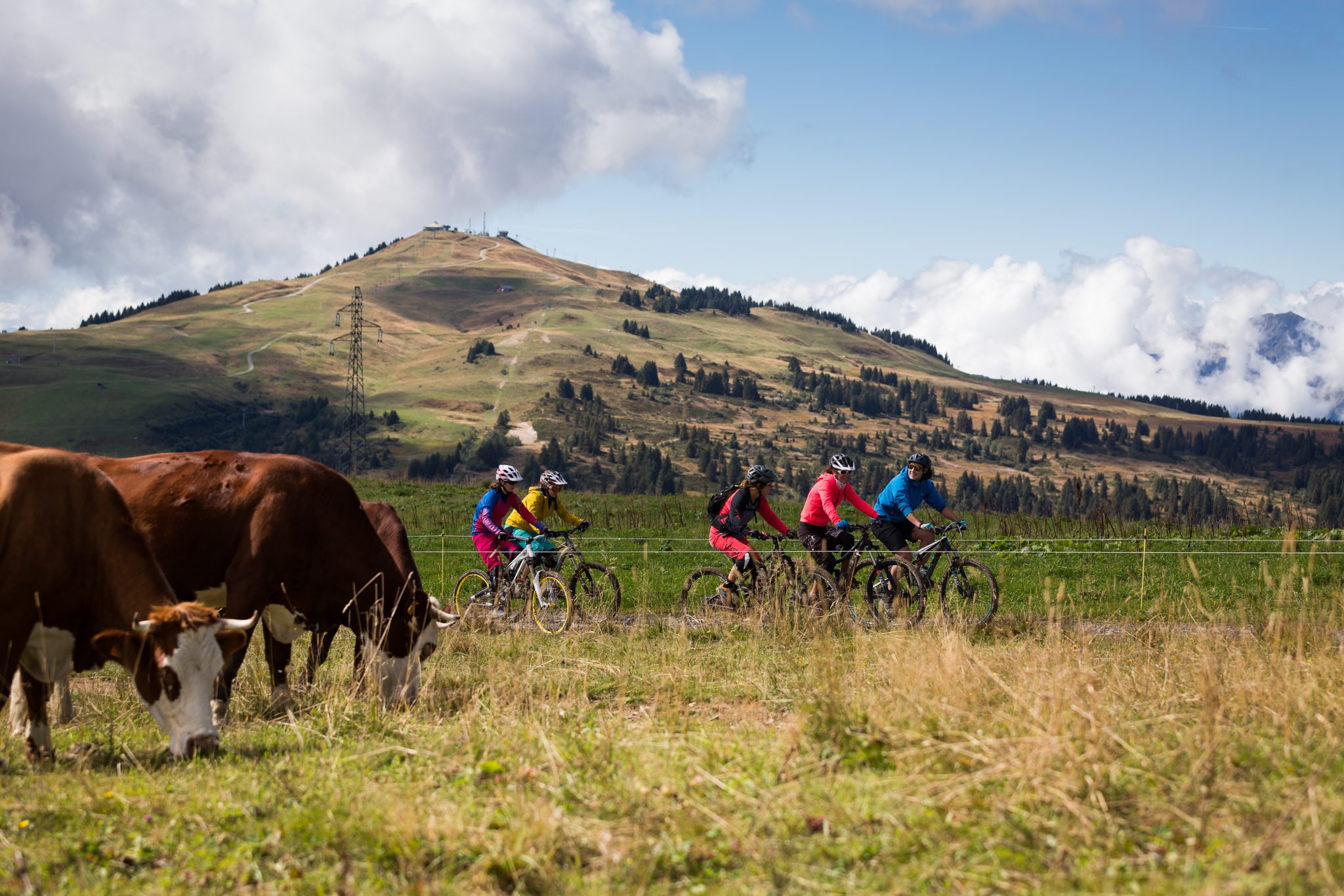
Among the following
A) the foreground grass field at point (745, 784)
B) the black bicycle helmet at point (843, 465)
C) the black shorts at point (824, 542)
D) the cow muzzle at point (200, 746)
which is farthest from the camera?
the black shorts at point (824, 542)

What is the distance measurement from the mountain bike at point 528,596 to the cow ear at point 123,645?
21.5 ft

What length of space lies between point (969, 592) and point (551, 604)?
18.3ft

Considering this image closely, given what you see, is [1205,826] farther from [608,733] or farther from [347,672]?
[347,672]

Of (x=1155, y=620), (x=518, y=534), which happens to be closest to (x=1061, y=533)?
(x=1155, y=620)

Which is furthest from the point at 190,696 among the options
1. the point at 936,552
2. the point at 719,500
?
the point at 936,552

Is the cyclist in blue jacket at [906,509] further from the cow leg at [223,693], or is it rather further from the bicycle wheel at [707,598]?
the cow leg at [223,693]

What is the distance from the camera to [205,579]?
30.5 feet

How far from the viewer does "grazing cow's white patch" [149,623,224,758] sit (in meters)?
7.04

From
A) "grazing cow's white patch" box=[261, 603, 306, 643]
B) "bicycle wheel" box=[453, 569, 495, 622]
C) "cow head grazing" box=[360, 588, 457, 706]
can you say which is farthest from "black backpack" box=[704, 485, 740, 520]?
"grazing cow's white patch" box=[261, 603, 306, 643]

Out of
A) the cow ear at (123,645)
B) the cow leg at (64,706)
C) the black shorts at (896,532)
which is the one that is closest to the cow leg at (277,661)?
the cow leg at (64,706)

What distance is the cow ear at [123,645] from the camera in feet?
23.2

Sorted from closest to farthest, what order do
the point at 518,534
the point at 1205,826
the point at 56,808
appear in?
1. the point at 1205,826
2. the point at 56,808
3. the point at 518,534

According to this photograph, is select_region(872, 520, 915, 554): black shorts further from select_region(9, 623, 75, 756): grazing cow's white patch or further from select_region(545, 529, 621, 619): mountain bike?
select_region(9, 623, 75, 756): grazing cow's white patch

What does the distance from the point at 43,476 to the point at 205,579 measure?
7.25 ft
